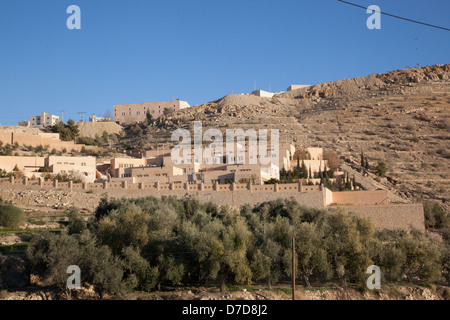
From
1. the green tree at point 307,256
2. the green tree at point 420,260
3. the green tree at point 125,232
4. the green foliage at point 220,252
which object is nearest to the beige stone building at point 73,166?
the green foliage at point 220,252

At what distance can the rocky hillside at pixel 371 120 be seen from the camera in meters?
48.9

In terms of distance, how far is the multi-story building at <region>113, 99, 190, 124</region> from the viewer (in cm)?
7712

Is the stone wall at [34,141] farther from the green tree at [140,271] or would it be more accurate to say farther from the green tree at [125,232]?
the green tree at [140,271]

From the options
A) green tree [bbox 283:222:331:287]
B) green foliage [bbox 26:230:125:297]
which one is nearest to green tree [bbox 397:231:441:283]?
green tree [bbox 283:222:331:287]

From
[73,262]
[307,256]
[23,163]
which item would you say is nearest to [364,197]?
[307,256]

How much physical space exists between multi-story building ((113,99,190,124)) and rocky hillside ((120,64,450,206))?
3.54m

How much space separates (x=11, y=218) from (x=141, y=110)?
52298 mm

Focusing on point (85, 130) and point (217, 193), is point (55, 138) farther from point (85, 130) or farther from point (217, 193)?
point (217, 193)

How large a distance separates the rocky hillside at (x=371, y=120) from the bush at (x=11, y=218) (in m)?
26.7

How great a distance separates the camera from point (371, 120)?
6397 centimetres

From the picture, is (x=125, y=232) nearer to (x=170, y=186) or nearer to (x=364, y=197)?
(x=170, y=186)

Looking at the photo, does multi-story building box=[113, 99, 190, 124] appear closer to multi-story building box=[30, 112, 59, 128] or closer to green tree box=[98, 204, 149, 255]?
multi-story building box=[30, 112, 59, 128]

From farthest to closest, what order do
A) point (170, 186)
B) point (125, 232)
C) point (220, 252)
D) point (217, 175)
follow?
point (217, 175)
point (170, 186)
point (125, 232)
point (220, 252)

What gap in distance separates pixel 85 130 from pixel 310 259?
54230 mm
